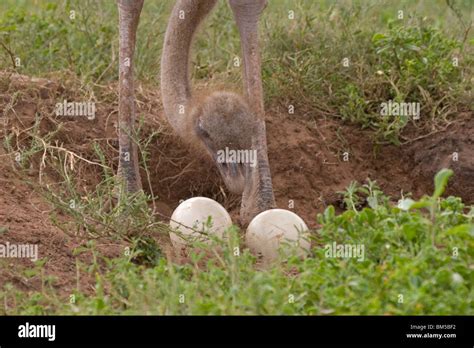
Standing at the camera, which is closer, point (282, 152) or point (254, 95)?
point (254, 95)

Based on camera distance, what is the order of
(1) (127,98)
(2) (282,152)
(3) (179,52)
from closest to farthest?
(1) (127,98), (3) (179,52), (2) (282,152)

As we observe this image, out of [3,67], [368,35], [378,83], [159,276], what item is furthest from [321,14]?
[159,276]

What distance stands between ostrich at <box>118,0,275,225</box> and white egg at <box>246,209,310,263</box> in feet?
1.77

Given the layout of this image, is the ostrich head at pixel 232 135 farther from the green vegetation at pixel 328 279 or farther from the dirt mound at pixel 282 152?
the green vegetation at pixel 328 279

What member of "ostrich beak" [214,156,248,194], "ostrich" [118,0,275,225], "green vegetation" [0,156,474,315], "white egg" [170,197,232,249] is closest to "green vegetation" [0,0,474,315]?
"green vegetation" [0,156,474,315]

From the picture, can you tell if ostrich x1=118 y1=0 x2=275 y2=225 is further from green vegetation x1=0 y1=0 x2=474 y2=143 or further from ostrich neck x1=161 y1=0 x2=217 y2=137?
green vegetation x1=0 y1=0 x2=474 y2=143

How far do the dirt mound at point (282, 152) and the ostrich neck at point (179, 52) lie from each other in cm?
45

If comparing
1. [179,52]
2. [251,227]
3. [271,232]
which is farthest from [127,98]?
[271,232]

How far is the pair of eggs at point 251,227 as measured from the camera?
581 cm

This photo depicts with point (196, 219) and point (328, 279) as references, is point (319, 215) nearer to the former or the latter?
point (328, 279)

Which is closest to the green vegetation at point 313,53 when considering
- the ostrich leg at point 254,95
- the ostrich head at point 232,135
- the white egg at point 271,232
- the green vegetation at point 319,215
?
the green vegetation at point 319,215

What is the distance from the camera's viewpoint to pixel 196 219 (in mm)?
5957

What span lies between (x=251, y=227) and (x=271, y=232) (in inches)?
5.9

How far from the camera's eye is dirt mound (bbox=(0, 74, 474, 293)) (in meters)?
7.36
